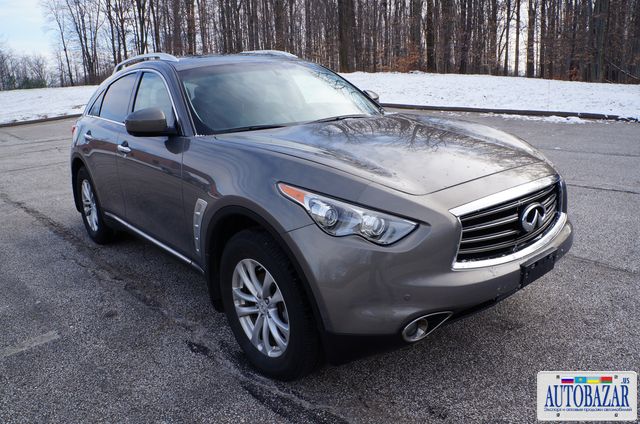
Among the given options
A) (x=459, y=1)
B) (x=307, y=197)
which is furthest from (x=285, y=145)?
(x=459, y=1)

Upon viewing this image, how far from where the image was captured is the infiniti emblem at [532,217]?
2.68m

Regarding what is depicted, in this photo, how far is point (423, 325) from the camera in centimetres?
243

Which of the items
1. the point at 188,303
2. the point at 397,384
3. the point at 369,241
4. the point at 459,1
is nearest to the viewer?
the point at 369,241

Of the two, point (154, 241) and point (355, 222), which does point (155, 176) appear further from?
point (355, 222)

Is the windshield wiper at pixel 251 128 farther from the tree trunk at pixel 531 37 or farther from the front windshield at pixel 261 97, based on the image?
the tree trunk at pixel 531 37

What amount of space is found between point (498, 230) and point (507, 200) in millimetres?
152

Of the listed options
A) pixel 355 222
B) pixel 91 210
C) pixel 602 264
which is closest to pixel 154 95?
pixel 91 210

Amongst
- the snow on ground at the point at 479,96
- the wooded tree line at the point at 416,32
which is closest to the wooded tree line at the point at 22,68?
the wooded tree line at the point at 416,32

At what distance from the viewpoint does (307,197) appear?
8.19ft

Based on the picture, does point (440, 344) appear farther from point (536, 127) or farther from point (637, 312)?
point (536, 127)

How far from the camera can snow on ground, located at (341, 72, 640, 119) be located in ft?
45.0

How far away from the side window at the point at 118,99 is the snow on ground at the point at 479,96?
34.6ft

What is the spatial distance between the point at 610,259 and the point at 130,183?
379cm

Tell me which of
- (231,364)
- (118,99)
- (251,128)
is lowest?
(231,364)
